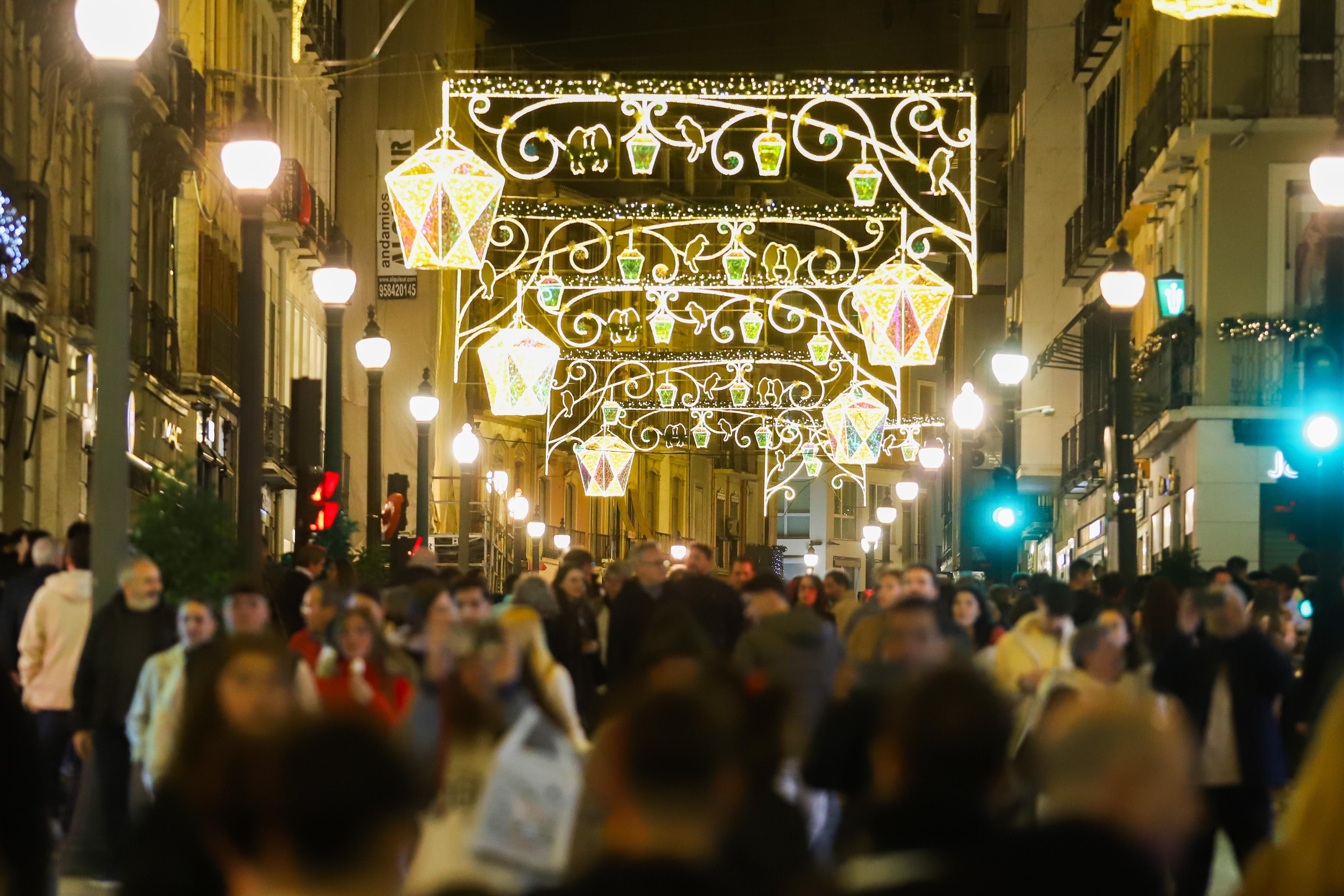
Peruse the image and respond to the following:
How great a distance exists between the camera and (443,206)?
22047 millimetres

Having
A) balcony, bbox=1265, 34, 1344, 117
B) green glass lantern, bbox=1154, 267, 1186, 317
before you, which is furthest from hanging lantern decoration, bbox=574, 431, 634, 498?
green glass lantern, bbox=1154, 267, 1186, 317

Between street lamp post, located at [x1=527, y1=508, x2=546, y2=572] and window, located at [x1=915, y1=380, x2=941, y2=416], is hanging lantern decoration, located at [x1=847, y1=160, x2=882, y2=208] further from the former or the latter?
window, located at [x1=915, y1=380, x2=941, y2=416]

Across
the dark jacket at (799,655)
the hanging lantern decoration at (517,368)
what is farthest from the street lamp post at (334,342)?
the dark jacket at (799,655)

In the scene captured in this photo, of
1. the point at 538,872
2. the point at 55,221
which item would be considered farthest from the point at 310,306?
the point at 538,872

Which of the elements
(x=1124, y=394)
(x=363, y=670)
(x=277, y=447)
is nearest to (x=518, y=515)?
(x=277, y=447)

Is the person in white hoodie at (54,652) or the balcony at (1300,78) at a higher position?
the balcony at (1300,78)

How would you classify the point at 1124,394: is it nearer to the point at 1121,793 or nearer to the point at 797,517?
the point at 1121,793

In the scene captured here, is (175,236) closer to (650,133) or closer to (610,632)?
(650,133)

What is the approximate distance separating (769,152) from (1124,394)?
12.7 feet

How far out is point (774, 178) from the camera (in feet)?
78.6

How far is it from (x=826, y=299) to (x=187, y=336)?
54.1 m

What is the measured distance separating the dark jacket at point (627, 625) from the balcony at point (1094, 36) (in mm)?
27073

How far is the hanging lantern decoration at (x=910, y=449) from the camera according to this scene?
161 ft

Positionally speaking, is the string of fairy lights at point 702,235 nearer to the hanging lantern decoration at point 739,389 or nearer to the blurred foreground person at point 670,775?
the hanging lantern decoration at point 739,389
